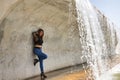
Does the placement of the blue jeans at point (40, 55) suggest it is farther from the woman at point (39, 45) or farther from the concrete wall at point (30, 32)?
the concrete wall at point (30, 32)

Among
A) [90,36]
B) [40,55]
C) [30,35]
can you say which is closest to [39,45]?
[40,55]

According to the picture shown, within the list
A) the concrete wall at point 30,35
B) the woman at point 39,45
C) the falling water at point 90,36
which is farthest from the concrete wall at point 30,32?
the falling water at point 90,36

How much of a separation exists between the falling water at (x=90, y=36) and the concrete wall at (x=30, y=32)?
46 cm

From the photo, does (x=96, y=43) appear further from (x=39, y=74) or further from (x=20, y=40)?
(x=20, y=40)

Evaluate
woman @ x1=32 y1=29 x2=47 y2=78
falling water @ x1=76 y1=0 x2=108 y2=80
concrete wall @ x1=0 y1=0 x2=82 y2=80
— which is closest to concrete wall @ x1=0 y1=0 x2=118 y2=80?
concrete wall @ x1=0 y1=0 x2=82 y2=80

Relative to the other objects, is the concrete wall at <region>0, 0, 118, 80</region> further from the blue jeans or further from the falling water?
the falling water

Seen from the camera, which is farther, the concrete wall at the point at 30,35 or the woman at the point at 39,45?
the woman at the point at 39,45

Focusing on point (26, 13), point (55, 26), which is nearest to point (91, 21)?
point (55, 26)

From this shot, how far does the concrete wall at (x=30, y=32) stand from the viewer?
30.0 ft

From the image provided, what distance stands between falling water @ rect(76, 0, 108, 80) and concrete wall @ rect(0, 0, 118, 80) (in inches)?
18.2

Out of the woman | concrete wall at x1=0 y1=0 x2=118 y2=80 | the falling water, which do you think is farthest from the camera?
the woman

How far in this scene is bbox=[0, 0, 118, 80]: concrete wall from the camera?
9.15 meters

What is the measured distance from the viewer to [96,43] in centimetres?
1387

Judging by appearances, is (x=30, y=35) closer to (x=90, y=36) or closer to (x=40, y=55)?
(x=40, y=55)
